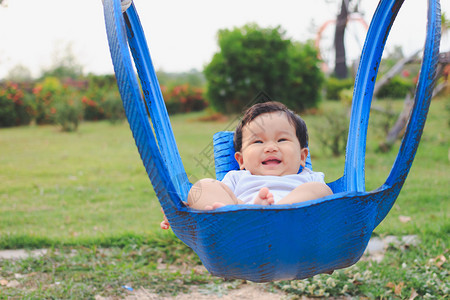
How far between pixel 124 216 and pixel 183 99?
33.4 feet

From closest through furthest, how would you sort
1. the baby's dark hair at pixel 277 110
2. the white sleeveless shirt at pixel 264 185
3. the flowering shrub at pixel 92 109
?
the white sleeveless shirt at pixel 264 185
the baby's dark hair at pixel 277 110
the flowering shrub at pixel 92 109

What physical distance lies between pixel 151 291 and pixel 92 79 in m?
14.8

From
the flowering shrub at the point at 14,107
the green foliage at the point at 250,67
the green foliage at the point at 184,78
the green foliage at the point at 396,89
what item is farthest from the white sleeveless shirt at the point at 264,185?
the green foliage at the point at 184,78

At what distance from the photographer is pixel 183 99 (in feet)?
47.4

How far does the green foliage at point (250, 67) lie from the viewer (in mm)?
9680

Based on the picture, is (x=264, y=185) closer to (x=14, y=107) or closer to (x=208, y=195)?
(x=208, y=195)

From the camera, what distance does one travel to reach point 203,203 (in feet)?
5.64

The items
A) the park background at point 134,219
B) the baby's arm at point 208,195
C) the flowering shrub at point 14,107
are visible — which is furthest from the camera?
the flowering shrub at point 14,107

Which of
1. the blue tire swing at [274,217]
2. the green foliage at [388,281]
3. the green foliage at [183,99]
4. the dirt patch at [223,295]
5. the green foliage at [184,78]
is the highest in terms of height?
the green foliage at [184,78]

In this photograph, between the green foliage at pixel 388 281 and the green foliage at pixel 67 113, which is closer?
the green foliage at pixel 388 281

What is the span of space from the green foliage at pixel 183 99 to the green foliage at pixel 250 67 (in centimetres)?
368

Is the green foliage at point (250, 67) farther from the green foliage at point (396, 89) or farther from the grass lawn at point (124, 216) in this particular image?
the green foliage at point (396, 89)

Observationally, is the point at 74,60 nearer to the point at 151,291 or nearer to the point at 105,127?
the point at 105,127

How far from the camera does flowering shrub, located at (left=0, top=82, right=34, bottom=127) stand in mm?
13359
